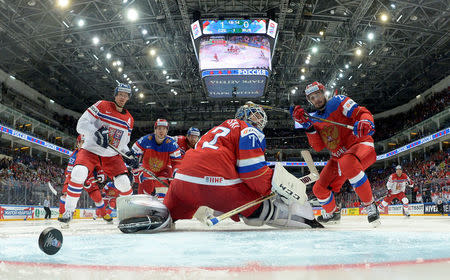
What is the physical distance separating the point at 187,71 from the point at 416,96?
18.4m

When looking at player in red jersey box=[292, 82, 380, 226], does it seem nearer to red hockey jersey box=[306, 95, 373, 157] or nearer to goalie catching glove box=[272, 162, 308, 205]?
red hockey jersey box=[306, 95, 373, 157]

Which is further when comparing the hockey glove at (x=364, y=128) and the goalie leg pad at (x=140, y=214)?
the hockey glove at (x=364, y=128)

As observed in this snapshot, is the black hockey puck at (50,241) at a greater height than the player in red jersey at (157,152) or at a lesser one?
lesser

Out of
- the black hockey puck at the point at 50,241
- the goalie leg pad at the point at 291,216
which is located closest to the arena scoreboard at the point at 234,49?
the goalie leg pad at the point at 291,216

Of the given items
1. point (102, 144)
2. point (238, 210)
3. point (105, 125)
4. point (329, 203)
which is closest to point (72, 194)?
point (102, 144)

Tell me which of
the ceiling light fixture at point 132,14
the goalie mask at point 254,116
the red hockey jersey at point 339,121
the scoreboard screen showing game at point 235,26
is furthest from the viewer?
the ceiling light fixture at point 132,14

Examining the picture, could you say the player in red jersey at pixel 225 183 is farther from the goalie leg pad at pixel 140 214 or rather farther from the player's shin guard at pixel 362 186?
the player's shin guard at pixel 362 186

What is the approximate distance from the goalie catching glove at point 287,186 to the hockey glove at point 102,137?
234 cm

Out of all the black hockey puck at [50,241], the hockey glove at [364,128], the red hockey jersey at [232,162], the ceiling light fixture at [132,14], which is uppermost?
the ceiling light fixture at [132,14]

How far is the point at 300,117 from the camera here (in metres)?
4.28

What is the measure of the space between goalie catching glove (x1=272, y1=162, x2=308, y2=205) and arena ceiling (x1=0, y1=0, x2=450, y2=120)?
1152 centimetres

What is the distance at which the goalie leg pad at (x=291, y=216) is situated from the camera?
3.21m

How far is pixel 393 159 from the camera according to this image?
3103 cm

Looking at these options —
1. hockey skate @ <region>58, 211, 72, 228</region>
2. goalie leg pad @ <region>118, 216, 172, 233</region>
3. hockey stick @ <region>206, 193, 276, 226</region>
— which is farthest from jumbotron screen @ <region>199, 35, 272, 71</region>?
goalie leg pad @ <region>118, 216, 172, 233</region>
